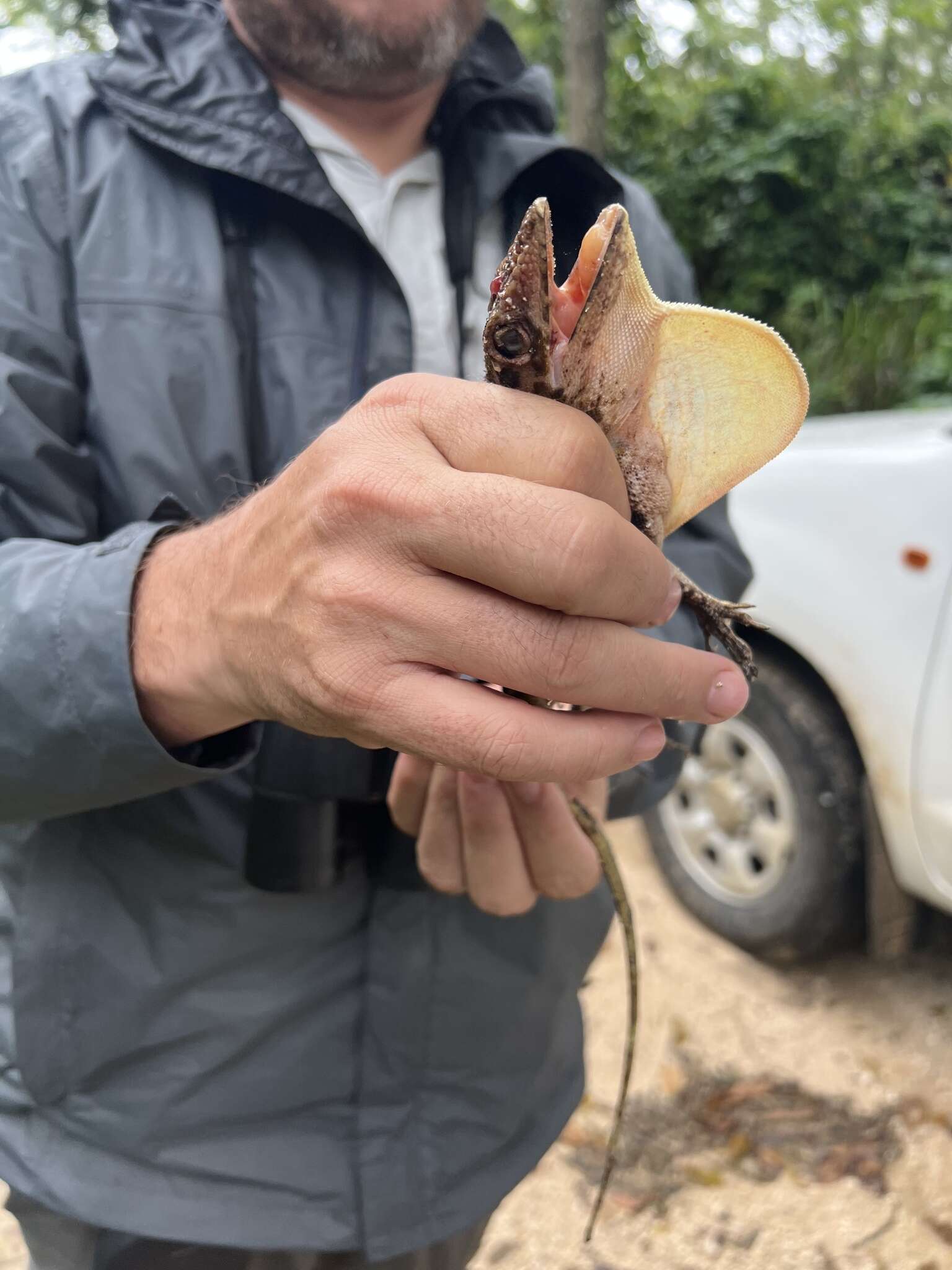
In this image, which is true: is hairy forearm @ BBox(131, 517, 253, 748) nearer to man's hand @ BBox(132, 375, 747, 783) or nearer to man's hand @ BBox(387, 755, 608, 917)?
man's hand @ BBox(132, 375, 747, 783)

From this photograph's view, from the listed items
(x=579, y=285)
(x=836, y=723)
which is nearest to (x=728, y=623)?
(x=579, y=285)

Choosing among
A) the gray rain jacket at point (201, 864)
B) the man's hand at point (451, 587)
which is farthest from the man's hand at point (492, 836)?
the man's hand at point (451, 587)

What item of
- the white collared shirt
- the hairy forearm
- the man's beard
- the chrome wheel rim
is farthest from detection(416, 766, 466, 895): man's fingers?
the chrome wheel rim

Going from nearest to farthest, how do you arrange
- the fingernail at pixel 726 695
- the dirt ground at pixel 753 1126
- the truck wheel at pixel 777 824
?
the fingernail at pixel 726 695 < the dirt ground at pixel 753 1126 < the truck wheel at pixel 777 824

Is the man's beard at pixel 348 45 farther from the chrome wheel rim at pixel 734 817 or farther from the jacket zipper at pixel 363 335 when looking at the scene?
the chrome wheel rim at pixel 734 817

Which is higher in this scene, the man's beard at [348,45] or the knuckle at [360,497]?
the man's beard at [348,45]

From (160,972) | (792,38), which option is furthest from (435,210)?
(792,38)

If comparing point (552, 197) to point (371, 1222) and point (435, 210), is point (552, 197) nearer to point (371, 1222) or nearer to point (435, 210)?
point (435, 210)
